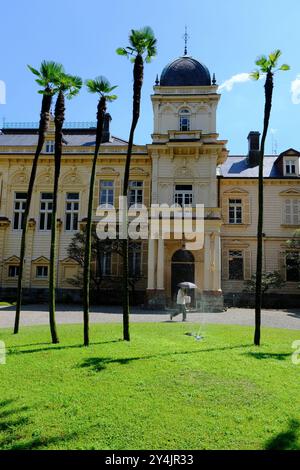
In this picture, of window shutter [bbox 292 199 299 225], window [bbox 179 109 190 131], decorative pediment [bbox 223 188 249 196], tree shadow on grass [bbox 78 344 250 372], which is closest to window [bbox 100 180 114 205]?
window [bbox 179 109 190 131]

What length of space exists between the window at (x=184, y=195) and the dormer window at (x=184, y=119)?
15.8 ft

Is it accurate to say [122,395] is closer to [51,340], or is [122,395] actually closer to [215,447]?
[215,447]

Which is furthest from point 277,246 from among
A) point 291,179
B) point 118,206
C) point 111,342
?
point 111,342

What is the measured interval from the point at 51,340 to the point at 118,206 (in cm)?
1846

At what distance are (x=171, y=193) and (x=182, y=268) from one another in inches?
222

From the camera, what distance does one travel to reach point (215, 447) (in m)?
4.85

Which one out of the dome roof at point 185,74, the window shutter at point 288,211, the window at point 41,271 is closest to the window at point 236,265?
the window shutter at point 288,211

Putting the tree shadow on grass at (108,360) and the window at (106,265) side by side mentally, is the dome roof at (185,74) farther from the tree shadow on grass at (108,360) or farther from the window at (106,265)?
the tree shadow on grass at (108,360)

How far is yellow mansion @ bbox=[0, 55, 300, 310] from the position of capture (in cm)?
2683

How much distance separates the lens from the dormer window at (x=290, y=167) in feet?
99.5

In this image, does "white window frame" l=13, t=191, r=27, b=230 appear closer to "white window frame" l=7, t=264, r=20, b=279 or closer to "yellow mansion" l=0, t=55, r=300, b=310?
"yellow mansion" l=0, t=55, r=300, b=310

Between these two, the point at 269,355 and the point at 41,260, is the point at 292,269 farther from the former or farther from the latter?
the point at 269,355

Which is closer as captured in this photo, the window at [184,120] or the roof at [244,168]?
the window at [184,120]

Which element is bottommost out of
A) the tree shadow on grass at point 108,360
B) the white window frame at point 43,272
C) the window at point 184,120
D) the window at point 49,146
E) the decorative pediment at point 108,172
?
the tree shadow on grass at point 108,360
